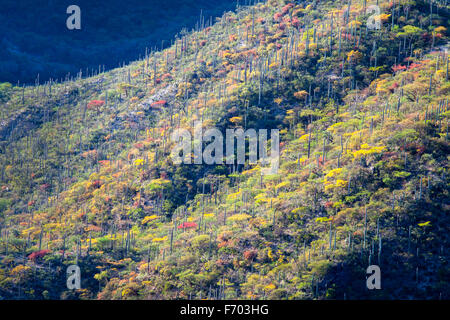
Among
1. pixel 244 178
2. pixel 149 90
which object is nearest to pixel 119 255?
pixel 244 178

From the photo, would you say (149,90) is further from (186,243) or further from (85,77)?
(186,243)
